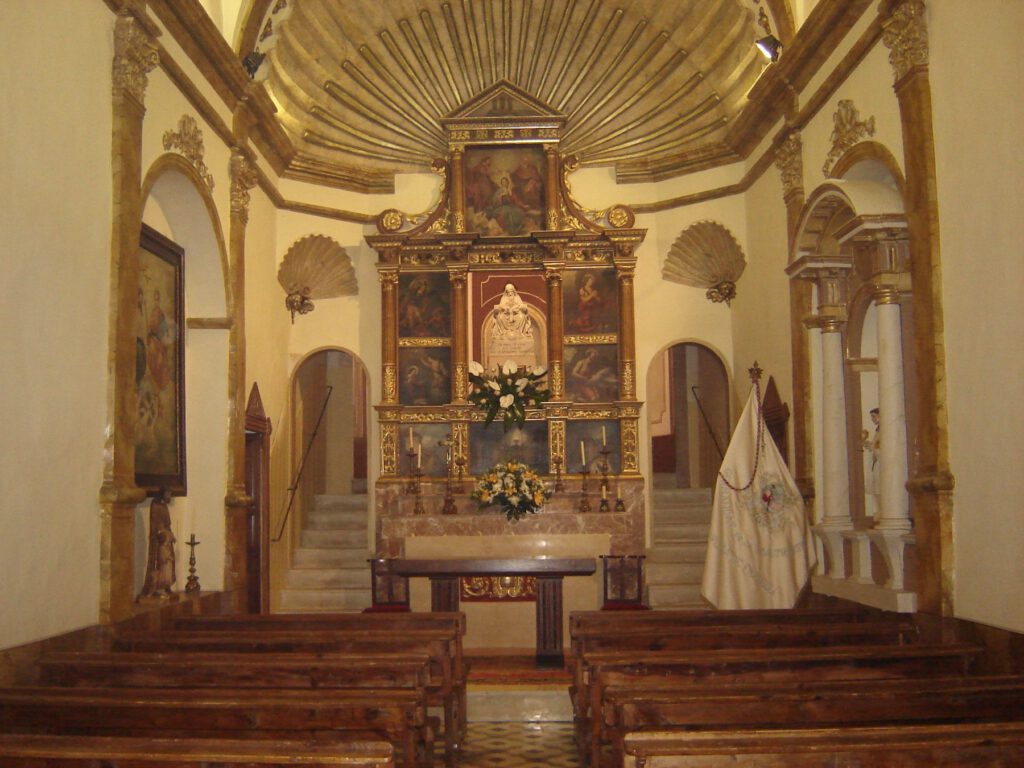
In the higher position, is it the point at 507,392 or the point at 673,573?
the point at 507,392

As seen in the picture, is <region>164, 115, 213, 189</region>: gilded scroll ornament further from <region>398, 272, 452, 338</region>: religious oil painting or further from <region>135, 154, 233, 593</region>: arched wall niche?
<region>398, 272, 452, 338</region>: religious oil painting

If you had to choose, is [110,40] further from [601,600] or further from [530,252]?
[601,600]

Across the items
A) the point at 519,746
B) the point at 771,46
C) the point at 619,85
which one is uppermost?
the point at 619,85

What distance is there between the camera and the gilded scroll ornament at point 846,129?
919 centimetres

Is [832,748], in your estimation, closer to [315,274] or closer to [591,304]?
[591,304]

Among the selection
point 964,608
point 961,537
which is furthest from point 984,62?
point 964,608

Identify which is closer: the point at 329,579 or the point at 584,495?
the point at 584,495

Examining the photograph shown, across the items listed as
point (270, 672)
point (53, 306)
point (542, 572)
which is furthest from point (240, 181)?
point (270, 672)

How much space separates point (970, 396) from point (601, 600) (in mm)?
6155

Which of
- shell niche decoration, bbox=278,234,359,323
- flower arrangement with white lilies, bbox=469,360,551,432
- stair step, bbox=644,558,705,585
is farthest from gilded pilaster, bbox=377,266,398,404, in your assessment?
stair step, bbox=644,558,705,585

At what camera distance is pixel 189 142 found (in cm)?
985

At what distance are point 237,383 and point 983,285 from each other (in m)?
7.07

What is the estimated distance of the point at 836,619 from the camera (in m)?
7.57

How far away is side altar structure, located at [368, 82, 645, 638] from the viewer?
1324 centimetres
